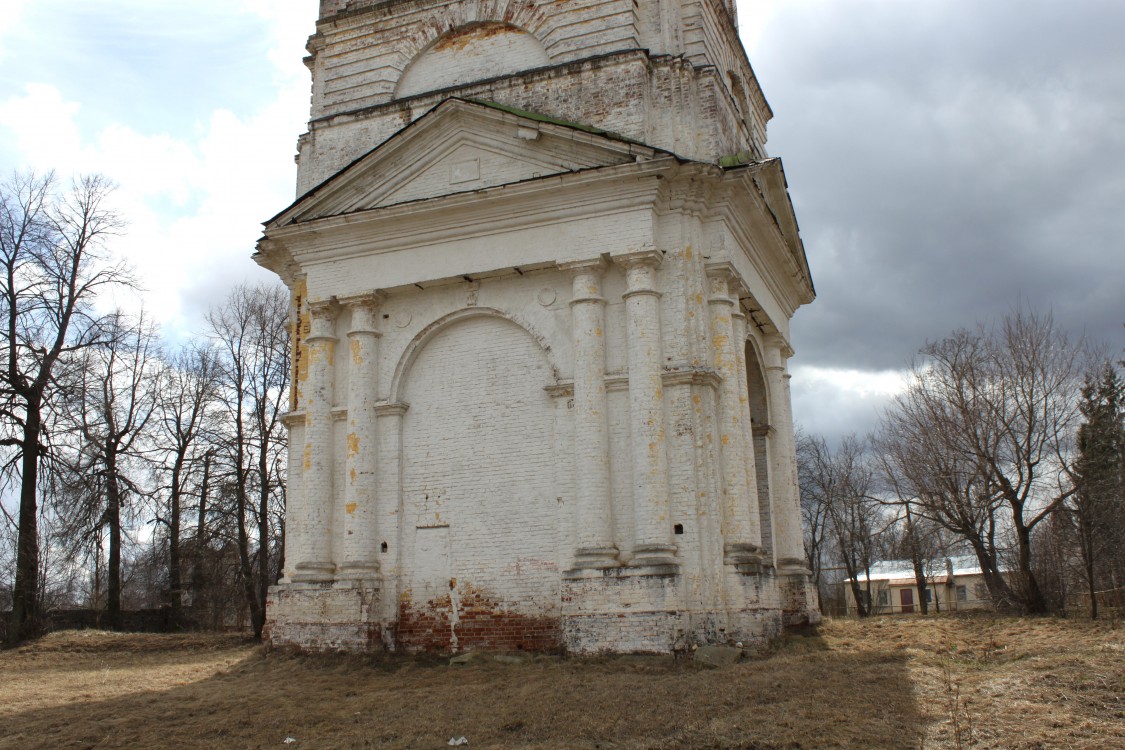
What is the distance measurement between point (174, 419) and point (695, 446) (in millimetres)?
19413

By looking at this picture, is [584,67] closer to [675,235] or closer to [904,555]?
[675,235]

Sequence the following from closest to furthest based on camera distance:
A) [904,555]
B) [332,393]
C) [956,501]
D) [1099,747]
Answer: [1099,747] < [332,393] < [956,501] < [904,555]

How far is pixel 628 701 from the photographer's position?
8.86 m

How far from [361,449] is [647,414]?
4511mm

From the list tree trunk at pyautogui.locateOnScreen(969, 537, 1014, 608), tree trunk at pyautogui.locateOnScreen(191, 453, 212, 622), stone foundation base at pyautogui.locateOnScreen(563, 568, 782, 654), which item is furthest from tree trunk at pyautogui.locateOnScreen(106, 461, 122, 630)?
tree trunk at pyautogui.locateOnScreen(969, 537, 1014, 608)

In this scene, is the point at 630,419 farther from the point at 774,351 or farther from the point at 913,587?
the point at 913,587

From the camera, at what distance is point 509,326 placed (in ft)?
47.0

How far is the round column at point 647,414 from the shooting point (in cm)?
1244

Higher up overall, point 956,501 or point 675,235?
point 675,235

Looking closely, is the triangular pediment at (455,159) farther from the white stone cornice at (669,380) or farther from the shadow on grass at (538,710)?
the shadow on grass at (538,710)

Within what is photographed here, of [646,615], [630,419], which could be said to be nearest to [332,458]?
[630,419]

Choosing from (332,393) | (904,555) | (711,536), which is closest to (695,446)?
(711,536)

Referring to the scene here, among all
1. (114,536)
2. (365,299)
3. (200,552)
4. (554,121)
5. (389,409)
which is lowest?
(200,552)

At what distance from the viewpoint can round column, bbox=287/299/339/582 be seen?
46.4 feet
